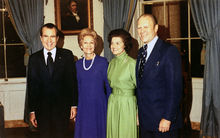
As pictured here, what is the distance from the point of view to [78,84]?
9.76 feet

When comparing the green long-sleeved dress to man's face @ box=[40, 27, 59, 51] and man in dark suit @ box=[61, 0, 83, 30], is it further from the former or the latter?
man in dark suit @ box=[61, 0, 83, 30]

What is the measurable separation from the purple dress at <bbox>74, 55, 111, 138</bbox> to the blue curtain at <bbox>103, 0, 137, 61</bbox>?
1.87 m

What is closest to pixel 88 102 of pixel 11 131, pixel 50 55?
pixel 50 55

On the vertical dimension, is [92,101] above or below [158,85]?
below

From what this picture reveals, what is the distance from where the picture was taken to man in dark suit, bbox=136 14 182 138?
7.11 ft

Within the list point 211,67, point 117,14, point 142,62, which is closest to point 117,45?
point 142,62

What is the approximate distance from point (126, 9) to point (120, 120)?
258 cm

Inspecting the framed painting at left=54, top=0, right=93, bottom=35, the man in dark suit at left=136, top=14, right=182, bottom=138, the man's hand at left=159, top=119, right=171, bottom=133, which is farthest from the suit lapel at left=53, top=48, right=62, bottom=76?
the framed painting at left=54, top=0, right=93, bottom=35

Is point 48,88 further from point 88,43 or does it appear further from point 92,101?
point 88,43

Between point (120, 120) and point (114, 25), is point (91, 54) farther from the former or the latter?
point (114, 25)

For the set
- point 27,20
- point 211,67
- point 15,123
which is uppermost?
point 27,20

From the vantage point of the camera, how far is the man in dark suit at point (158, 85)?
217cm

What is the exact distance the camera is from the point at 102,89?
2.94 m

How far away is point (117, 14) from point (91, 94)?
2.29 metres
